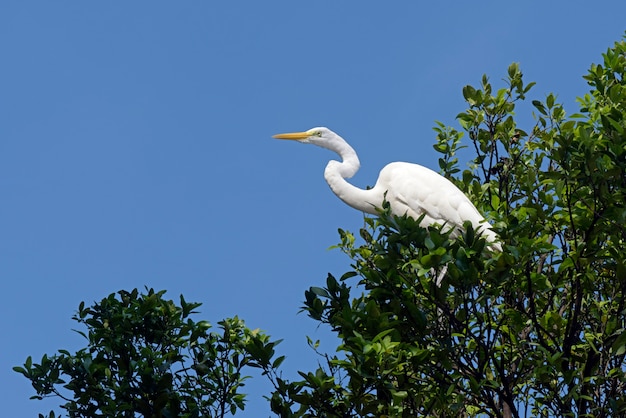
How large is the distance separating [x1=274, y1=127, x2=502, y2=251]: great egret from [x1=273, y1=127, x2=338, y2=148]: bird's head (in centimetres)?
20

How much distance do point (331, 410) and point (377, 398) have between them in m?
0.29

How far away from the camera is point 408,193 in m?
8.70

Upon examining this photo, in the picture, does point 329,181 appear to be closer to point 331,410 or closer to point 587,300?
point 587,300

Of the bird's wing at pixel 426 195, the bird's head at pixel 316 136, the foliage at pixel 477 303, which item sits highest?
the bird's head at pixel 316 136

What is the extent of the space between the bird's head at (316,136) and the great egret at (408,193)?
0.66 ft

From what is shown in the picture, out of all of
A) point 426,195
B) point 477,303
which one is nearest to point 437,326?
point 477,303

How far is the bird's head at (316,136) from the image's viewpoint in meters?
9.39

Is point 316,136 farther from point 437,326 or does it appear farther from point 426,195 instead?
point 437,326

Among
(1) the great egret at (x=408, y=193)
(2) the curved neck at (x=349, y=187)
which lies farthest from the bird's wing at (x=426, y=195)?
(2) the curved neck at (x=349, y=187)

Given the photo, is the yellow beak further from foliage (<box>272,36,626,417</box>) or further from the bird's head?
foliage (<box>272,36,626,417</box>)

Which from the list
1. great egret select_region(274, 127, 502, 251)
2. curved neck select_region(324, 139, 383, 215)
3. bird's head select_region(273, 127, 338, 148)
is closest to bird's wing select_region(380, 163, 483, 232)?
great egret select_region(274, 127, 502, 251)

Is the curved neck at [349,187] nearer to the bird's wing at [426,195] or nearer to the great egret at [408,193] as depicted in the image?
the great egret at [408,193]

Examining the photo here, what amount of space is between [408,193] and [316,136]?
1.26 m

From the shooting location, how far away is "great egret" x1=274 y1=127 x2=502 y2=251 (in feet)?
27.7
